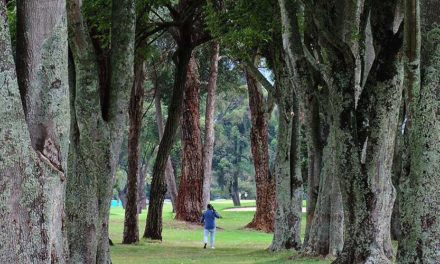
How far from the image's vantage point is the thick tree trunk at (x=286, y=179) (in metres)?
A: 17.9

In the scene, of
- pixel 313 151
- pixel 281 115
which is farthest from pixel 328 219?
pixel 281 115

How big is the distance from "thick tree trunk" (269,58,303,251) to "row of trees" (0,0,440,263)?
0.11 ft

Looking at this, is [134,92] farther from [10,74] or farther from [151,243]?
[10,74]

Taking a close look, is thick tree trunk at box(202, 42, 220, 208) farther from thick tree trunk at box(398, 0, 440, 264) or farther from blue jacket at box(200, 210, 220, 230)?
thick tree trunk at box(398, 0, 440, 264)

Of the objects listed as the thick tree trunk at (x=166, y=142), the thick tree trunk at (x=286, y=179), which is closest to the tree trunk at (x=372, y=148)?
the thick tree trunk at (x=286, y=179)

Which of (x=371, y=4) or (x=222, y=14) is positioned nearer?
(x=371, y=4)

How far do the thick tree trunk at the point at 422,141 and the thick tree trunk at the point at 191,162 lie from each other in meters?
24.3

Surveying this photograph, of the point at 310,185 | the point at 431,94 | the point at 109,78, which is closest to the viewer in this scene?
the point at 431,94

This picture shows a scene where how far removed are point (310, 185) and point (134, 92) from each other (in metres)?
9.42

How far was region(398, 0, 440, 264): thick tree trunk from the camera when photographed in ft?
23.2

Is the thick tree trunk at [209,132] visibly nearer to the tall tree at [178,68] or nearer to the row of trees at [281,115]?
the tall tree at [178,68]

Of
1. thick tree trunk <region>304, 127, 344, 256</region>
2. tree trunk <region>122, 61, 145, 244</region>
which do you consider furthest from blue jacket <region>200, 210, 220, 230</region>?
thick tree trunk <region>304, 127, 344, 256</region>

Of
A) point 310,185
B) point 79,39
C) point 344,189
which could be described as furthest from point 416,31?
point 310,185

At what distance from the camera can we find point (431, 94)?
23.6 feet
